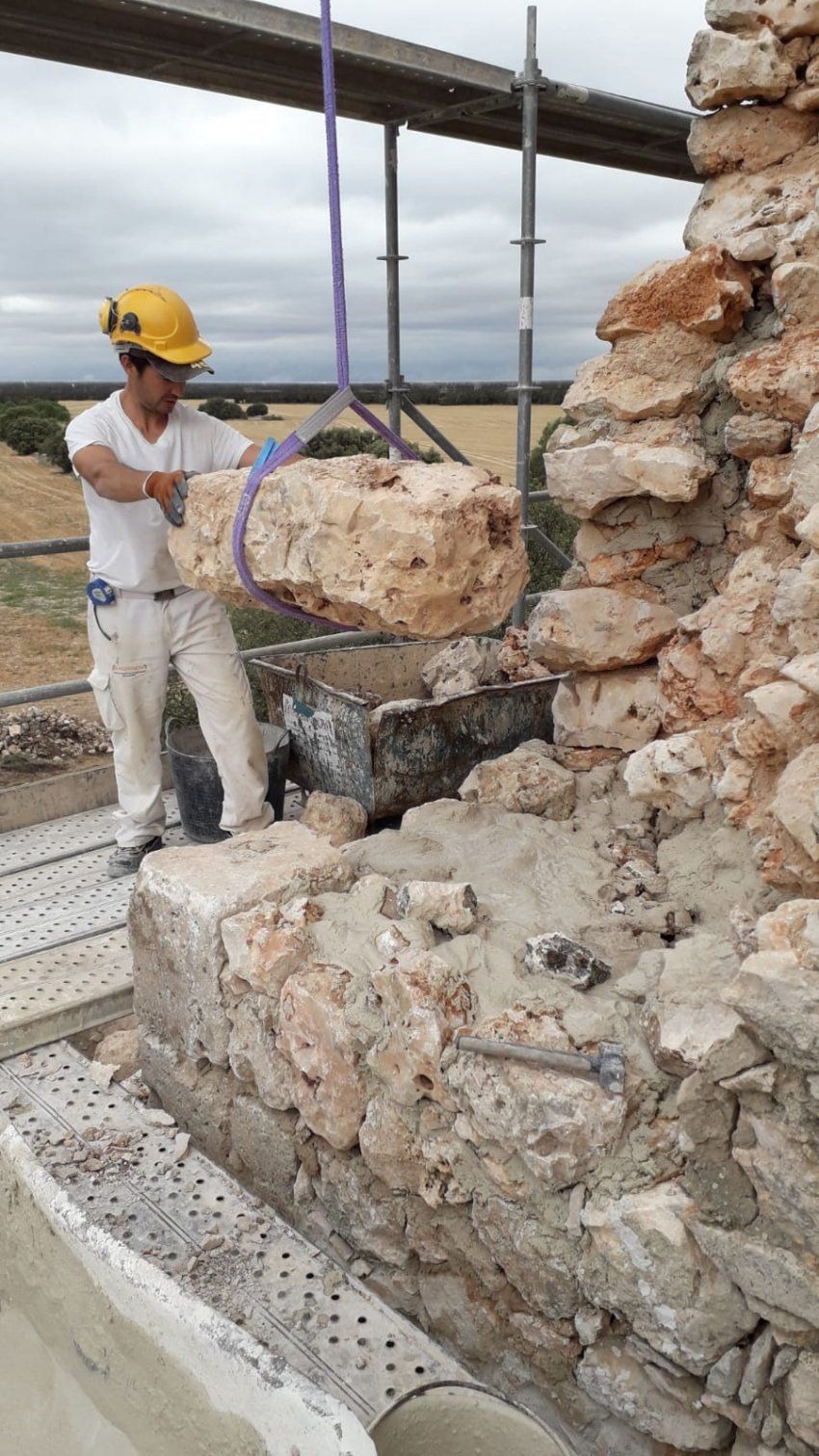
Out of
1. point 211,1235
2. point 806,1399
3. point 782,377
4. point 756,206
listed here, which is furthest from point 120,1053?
point 756,206

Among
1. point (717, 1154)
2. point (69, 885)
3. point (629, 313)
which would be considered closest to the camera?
point (717, 1154)

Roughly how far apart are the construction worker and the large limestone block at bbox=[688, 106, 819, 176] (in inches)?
63.4

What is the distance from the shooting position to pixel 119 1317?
2057mm

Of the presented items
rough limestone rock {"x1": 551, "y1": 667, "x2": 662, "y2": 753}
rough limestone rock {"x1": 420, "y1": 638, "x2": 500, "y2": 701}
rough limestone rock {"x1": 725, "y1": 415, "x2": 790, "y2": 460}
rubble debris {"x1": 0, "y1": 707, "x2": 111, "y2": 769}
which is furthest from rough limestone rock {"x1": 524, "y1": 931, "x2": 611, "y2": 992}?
rubble debris {"x1": 0, "y1": 707, "x2": 111, "y2": 769}

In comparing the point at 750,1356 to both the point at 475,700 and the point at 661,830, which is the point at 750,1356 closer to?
the point at 661,830

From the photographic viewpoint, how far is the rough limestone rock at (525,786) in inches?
129

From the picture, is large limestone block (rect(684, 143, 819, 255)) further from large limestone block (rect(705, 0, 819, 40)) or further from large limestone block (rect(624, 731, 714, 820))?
large limestone block (rect(624, 731, 714, 820))

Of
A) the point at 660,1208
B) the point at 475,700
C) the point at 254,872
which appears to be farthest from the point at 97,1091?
the point at 475,700

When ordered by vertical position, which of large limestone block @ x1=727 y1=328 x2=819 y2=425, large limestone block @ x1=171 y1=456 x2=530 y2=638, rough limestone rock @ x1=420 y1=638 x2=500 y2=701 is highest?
large limestone block @ x1=727 y1=328 x2=819 y2=425

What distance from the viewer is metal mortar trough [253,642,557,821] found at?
4043mm

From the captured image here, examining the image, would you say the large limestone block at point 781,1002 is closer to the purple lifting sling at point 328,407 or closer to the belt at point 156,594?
the purple lifting sling at point 328,407

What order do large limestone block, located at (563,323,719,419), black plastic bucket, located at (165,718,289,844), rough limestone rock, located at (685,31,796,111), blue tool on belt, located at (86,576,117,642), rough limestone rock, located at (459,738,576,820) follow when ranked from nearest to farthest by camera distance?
rough limestone rock, located at (685,31,796,111)
large limestone block, located at (563,323,719,419)
rough limestone rock, located at (459,738,576,820)
blue tool on belt, located at (86,576,117,642)
black plastic bucket, located at (165,718,289,844)

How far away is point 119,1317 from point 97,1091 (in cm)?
99

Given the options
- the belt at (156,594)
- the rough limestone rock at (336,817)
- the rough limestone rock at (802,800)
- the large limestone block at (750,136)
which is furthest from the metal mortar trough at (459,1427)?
the large limestone block at (750,136)
